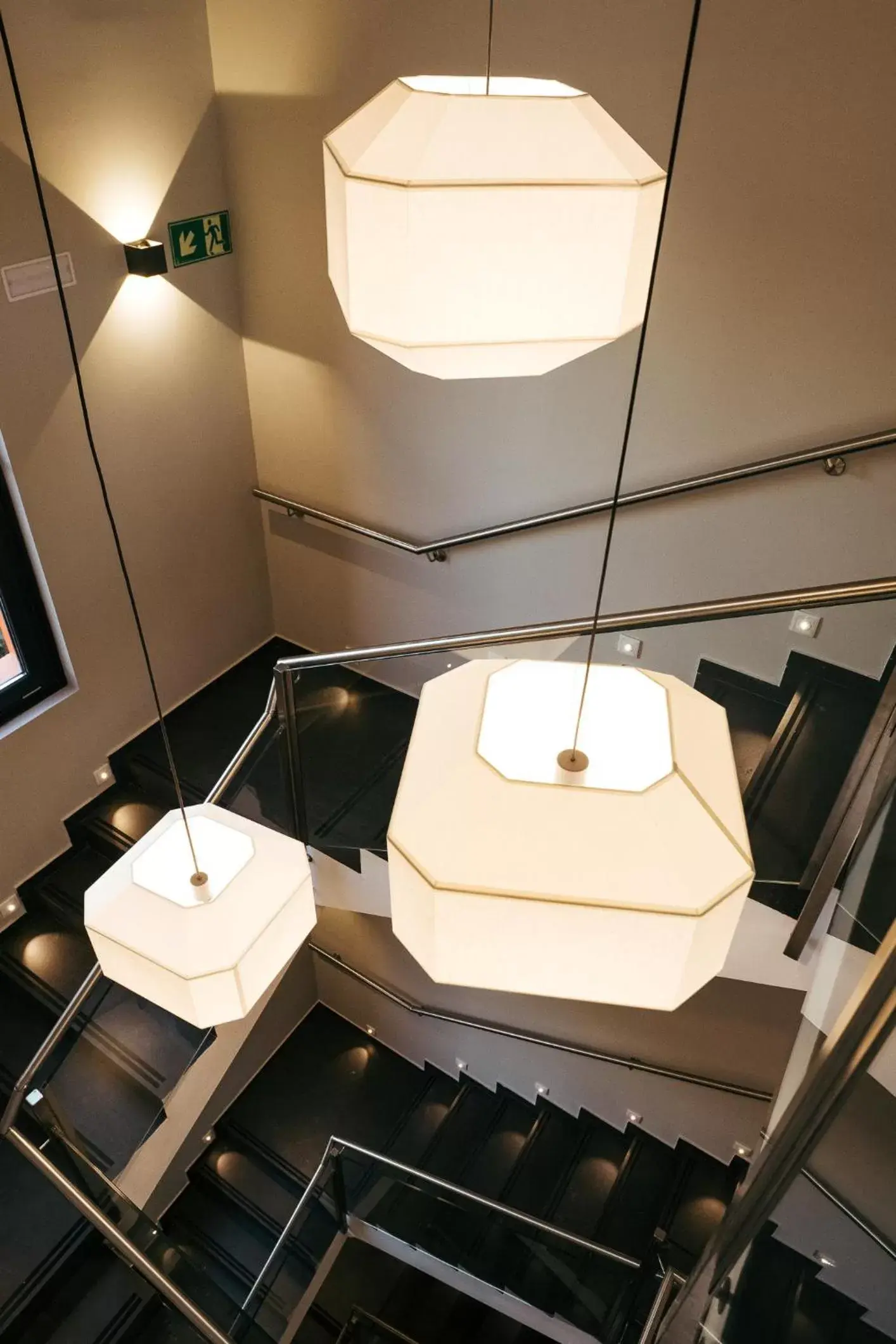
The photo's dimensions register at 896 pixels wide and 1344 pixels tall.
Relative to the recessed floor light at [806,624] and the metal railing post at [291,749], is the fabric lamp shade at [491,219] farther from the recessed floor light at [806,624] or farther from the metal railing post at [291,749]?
the metal railing post at [291,749]

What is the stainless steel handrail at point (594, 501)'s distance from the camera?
3.06 meters

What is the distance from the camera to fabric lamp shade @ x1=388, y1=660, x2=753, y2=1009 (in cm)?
107

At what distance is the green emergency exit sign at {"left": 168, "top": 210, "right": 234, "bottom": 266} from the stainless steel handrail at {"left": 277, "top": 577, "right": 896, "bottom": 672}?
214cm

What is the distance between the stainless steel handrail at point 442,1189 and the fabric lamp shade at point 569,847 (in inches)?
153

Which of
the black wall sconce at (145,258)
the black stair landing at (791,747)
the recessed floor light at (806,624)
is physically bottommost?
the black stair landing at (791,747)

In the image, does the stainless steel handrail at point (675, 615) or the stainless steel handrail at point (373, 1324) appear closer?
the stainless steel handrail at point (675, 615)

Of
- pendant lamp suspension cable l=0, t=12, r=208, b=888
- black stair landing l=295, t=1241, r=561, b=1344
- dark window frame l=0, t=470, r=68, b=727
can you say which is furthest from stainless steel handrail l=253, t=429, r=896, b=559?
black stair landing l=295, t=1241, r=561, b=1344

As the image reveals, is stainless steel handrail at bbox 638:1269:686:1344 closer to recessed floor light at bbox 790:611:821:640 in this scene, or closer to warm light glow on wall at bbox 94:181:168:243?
recessed floor light at bbox 790:611:821:640

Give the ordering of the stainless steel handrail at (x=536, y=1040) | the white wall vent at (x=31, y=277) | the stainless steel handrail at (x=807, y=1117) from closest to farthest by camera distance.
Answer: the stainless steel handrail at (x=807, y=1117), the white wall vent at (x=31, y=277), the stainless steel handrail at (x=536, y=1040)

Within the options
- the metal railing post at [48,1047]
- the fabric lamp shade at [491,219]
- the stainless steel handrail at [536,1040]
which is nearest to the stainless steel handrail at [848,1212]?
the fabric lamp shade at [491,219]

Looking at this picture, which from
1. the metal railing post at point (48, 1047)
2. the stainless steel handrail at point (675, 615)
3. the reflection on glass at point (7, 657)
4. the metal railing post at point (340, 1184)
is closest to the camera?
the stainless steel handrail at point (675, 615)

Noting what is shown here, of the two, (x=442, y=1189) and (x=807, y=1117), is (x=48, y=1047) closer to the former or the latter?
(x=442, y=1189)

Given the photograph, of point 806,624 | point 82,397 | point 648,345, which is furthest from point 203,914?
point 648,345

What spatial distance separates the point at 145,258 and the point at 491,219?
10.3ft
